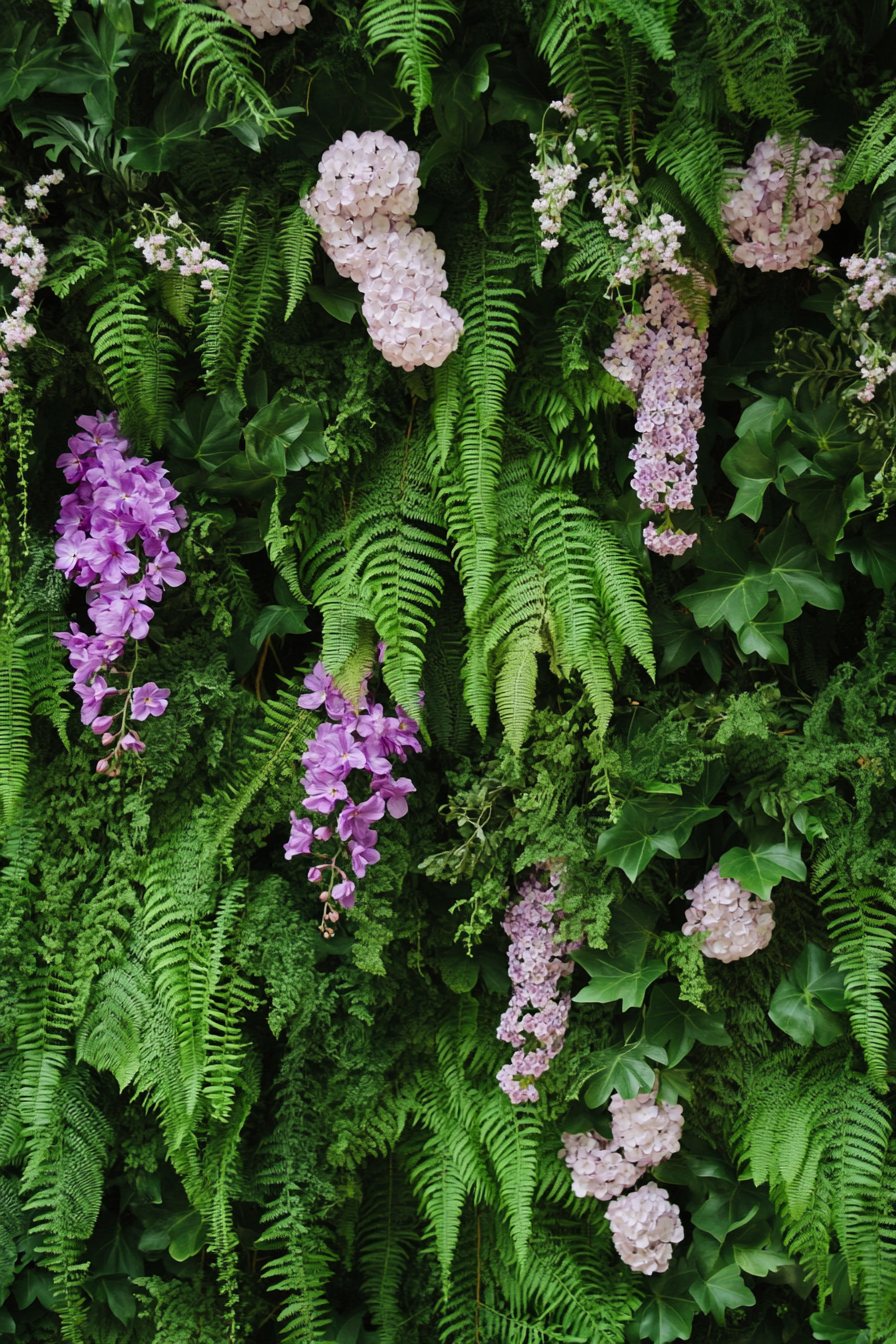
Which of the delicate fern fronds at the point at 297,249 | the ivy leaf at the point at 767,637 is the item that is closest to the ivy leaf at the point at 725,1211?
the ivy leaf at the point at 767,637

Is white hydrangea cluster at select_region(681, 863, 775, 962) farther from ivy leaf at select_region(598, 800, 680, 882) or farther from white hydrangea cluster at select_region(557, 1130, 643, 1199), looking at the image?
white hydrangea cluster at select_region(557, 1130, 643, 1199)

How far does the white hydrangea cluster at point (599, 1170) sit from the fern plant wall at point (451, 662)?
2 cm

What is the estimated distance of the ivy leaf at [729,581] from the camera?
2.32 meters

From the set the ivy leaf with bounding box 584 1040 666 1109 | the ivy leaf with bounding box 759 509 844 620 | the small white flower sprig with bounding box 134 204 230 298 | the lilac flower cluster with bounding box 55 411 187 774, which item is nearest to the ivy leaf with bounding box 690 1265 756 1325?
the ivy leaf with bounding box 584 1040 666 1109

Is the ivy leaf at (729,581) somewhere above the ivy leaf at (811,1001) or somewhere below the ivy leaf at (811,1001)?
above

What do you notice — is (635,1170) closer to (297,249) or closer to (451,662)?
(451,662)

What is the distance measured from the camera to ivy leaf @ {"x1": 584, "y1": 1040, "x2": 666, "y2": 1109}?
7.66 ft

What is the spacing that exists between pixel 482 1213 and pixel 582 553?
1.75m

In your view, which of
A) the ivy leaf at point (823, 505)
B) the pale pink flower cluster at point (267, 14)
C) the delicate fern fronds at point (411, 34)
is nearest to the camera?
the delicate fern fronds at point (411, 34)

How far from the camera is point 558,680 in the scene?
8.27ft

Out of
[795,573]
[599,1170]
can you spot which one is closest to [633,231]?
[795,573]

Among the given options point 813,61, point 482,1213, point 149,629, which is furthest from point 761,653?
point 482,1213

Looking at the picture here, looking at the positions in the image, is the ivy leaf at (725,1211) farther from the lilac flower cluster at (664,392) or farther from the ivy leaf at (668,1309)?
the lilac flower cluster at (664,392)

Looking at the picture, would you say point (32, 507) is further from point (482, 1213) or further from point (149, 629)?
point (482, 1213)
